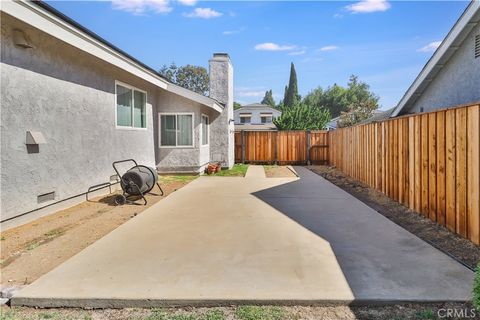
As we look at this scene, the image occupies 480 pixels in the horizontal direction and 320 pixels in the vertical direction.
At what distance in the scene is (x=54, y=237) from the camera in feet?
16.6

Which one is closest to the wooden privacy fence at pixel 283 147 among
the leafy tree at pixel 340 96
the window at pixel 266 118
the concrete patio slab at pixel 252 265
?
the concrete patio slab at pixel 252 265

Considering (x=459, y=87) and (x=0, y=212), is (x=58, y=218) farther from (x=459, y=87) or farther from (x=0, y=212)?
(x=459, y=87)

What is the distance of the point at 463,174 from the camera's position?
469 centimetres

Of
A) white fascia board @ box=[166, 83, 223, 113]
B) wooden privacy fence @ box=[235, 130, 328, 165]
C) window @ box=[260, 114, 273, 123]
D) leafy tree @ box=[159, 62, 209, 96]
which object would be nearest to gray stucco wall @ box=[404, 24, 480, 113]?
white fascia board @ box=[166, 83, 223, 113]

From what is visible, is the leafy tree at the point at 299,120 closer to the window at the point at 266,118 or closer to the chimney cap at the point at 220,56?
the chimney cap at the point at 220,56

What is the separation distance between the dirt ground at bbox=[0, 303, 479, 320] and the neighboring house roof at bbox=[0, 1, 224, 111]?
4278 millimetres

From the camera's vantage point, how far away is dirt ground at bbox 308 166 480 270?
422 centimetres

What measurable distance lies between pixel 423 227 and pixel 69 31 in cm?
738

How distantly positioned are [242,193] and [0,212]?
534 centimetres

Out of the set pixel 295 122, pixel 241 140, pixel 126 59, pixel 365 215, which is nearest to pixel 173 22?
pixel 126 59

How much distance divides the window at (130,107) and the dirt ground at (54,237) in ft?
9.95

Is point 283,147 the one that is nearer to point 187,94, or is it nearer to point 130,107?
point 187,94

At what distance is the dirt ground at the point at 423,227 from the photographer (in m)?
4.22

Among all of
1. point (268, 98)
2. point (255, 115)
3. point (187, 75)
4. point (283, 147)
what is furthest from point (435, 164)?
point (268, 98)
